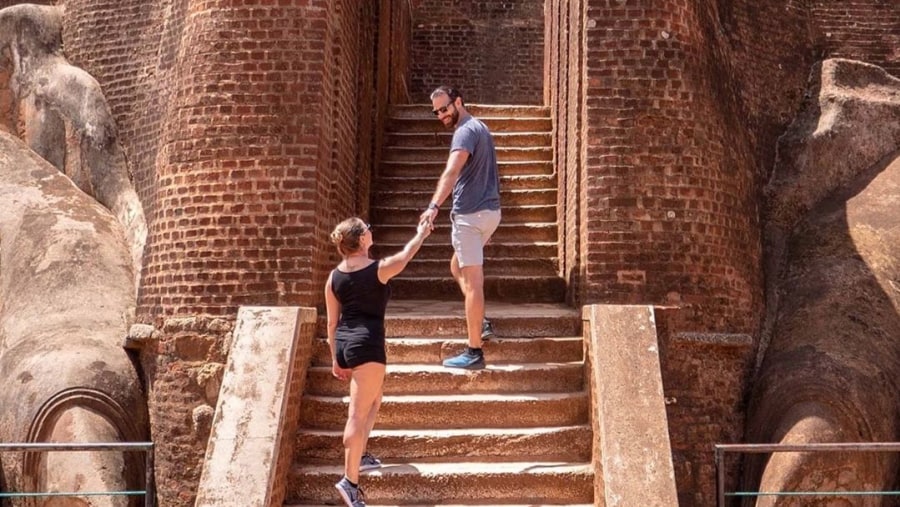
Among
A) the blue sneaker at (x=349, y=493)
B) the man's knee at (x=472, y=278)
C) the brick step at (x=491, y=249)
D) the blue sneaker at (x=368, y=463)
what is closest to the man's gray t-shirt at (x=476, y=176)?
the man's knee at (x=472, y=278)

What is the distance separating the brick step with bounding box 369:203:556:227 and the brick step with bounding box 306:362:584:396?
2938 millimetres

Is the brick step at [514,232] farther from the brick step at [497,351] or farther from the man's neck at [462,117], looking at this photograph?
the man's neck at [462,117]

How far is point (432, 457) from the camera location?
20.8 ft

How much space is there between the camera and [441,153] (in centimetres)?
1091

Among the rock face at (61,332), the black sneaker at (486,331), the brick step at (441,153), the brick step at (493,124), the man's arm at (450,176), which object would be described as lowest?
the rock face at (61,332)

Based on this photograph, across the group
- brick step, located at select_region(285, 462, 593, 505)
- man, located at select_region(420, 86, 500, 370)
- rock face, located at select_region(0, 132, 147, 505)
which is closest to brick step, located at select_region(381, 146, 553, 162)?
rock face, located at select_region(0, 132, 147, 505)

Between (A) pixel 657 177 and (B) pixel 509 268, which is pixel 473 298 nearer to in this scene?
(A) pixel 657 177

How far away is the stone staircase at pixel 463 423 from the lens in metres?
6.04

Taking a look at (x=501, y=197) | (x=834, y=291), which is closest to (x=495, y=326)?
(x=501, y=197)

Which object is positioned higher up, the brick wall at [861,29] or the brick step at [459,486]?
the brick wall at [861,29]

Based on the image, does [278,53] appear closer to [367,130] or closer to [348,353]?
[367,130]

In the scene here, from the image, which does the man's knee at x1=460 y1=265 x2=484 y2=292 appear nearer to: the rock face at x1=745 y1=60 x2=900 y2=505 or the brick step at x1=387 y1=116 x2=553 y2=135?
the rock face at x1=745 y1=60 x2=900 y2=505

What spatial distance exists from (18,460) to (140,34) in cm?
464

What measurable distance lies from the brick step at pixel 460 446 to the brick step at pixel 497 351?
0.79 meters
